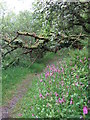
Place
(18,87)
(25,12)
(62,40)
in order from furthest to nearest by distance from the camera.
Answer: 1. (25,12)
2. (62,40)
3. (18,87)

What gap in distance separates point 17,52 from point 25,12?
4428 millimetres

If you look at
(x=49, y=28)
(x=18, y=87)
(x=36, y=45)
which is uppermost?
(x=49, y=28)

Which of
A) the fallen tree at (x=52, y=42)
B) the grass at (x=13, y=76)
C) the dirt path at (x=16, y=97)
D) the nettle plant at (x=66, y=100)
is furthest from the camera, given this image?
the fallen tree at (x=52, y=42)

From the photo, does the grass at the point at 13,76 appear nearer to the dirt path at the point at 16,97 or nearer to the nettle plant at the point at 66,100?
the dirt path at the point at 16,97

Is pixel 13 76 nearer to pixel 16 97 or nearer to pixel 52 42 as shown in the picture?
pixel 16 97

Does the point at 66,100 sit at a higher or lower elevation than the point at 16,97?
higher

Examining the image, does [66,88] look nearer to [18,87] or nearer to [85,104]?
[85,104]

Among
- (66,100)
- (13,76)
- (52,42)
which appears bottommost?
(13,76)

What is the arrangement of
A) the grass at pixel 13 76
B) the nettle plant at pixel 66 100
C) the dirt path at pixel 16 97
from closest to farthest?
1. the nettle plant at pixel 66 100
2. the dirt path at pixel 16 97
3. the grass at pixel 13 76

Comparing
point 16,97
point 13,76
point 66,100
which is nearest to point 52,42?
point 13,76

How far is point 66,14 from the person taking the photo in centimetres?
812

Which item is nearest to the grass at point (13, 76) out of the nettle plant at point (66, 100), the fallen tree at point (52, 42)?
the fallen tree at point (52, 42)

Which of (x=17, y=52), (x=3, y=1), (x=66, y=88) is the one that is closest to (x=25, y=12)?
(x=3, y=1)

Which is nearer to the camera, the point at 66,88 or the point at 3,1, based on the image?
the point at 66,88
